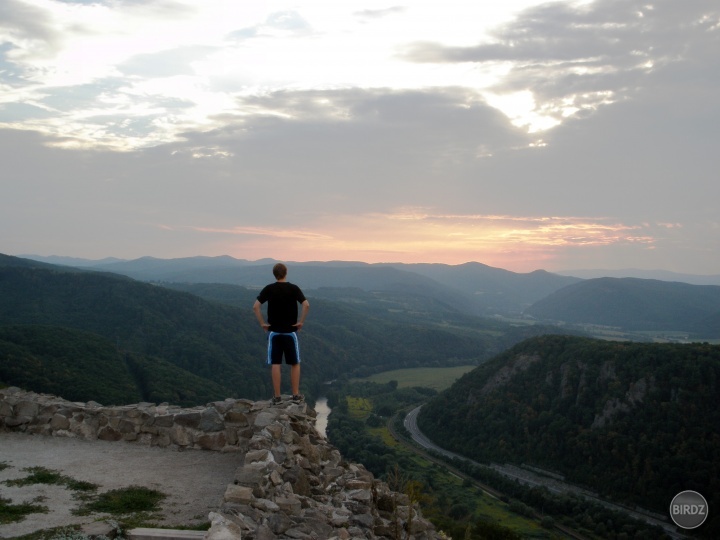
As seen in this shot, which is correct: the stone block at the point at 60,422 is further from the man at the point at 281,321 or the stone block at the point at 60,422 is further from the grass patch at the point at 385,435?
the grass patch at the point at 385,435

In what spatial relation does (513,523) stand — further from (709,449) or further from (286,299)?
(286,299)

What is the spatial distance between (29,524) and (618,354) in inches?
3916

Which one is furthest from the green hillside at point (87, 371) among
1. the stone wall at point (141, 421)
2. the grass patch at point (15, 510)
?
the grass patch at point (15, 510)

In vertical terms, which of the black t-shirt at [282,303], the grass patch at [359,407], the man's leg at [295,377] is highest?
the black t-shirt at [282,303]

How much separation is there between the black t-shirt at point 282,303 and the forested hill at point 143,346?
171 feet

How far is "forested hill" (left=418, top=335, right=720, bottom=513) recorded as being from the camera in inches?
2734

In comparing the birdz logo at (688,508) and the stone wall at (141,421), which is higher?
the stone wall at (141,421)

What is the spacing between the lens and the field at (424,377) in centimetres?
14338

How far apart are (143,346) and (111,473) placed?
108 m

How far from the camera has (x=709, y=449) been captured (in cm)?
6888

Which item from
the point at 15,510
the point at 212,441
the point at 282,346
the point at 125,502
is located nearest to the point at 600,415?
the point at 282,346

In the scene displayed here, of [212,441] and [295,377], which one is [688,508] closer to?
[295,377]

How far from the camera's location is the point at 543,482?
75.9 meters

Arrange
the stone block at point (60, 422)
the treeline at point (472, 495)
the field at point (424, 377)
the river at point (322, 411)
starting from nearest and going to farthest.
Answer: the stone block at point (60, 422) → the treeline at point (472, 495) → the river at point (322, 411) → the field at point (424, 377)
